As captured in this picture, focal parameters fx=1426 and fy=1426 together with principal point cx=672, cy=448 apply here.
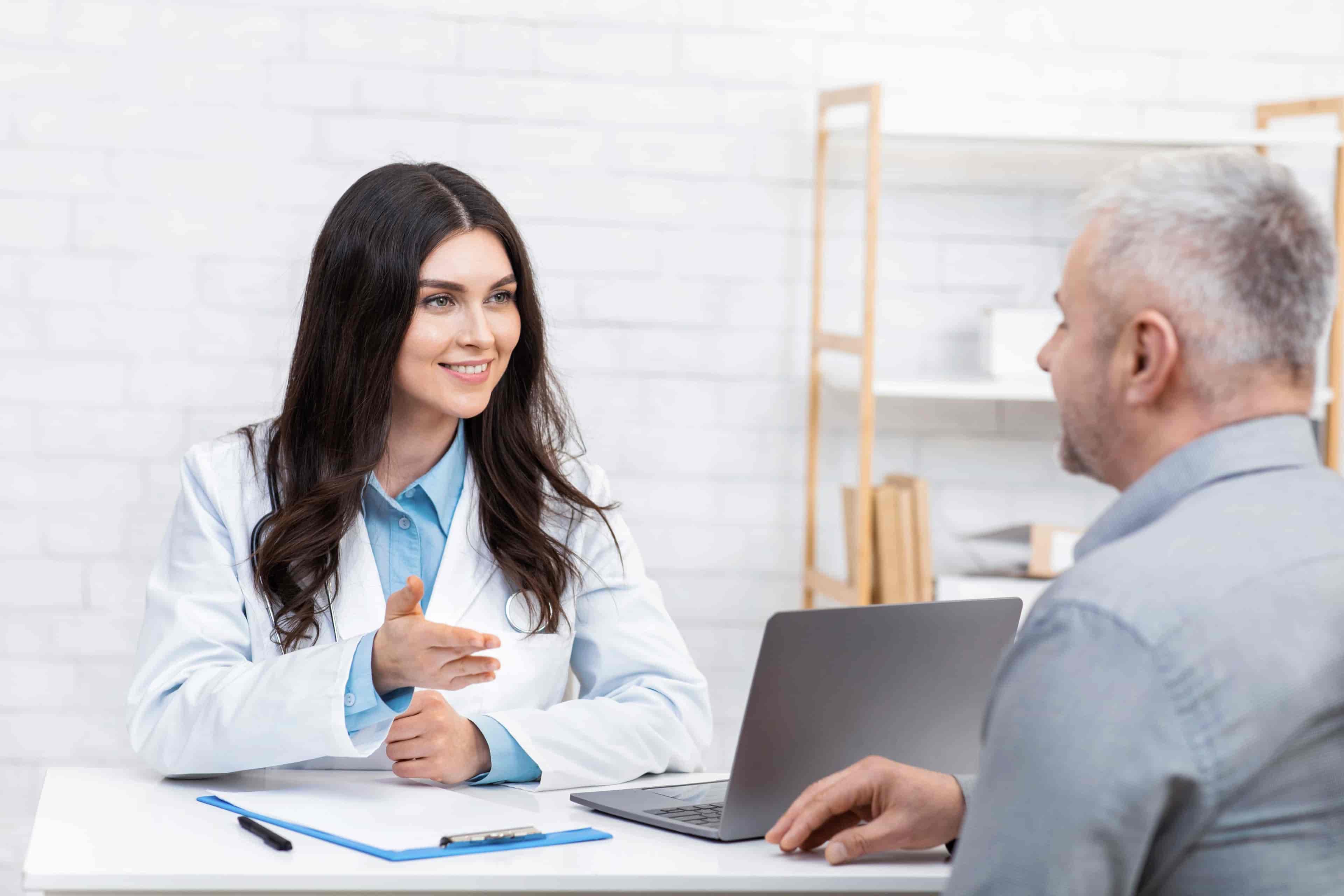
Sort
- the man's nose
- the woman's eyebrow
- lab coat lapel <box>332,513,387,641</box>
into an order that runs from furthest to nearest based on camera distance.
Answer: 1. the woman's eyebrow
2. lab coat lapel <box>332,513,387,641</box>
3. the man's nose

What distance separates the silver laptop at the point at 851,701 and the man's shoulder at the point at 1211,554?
1.41 feet

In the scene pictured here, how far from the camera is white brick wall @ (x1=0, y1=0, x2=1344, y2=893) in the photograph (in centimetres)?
271

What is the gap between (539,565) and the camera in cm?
188

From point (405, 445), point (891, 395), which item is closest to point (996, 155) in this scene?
point (891, 395)

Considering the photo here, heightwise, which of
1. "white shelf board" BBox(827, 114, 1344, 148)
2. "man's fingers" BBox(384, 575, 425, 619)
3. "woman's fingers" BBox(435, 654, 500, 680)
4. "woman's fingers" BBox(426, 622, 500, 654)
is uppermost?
"white shelf board" BBox(827, 114, 1344, 148)

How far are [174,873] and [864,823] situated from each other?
1.94 ft

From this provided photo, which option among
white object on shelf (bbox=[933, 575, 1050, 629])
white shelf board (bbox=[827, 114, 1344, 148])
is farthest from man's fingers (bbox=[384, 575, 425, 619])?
white shelf board (bbox=[827, 114, 1344, 148])

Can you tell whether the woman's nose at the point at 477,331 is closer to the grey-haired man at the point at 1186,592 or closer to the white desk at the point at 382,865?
the white desk at the point at 382,865

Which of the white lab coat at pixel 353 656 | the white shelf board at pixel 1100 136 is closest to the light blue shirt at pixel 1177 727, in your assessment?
the white lab coat at pixel 353 656

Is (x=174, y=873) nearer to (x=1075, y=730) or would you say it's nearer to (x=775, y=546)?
(x=1075, y=730)

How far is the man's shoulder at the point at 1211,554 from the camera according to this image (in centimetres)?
82

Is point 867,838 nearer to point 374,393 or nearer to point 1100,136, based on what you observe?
point 374,393

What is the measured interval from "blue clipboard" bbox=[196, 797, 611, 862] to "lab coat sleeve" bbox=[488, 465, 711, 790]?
26cm

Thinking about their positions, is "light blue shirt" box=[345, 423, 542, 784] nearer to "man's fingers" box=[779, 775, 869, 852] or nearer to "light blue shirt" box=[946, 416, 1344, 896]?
"man's fingers" box=[779, 775, 869, 852]
